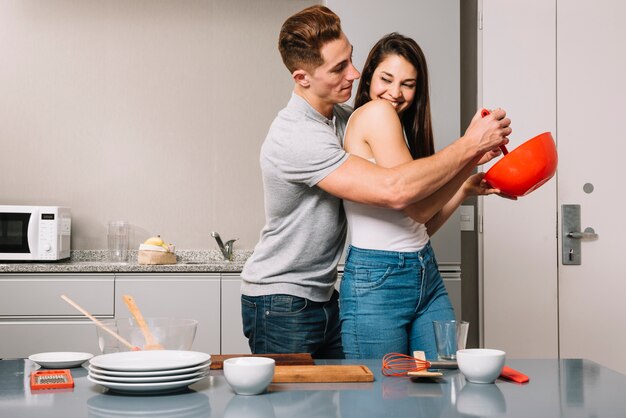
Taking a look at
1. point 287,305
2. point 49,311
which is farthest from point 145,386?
point 49,311

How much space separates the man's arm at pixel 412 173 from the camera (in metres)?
1.63

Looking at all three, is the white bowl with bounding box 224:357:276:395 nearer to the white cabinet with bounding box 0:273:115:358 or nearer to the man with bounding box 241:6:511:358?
the man with bounding box 241:6:511:358

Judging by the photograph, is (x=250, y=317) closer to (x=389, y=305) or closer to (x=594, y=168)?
(x=389, y=305)

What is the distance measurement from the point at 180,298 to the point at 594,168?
2002 mm

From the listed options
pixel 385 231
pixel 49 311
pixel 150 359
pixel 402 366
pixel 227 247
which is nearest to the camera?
pixel 150 359

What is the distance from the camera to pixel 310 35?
185 cm

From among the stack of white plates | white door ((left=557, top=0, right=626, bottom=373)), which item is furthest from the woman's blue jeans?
white door ((left=557, top=0, right=626, bottom=373))

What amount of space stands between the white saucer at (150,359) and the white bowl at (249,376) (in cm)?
7

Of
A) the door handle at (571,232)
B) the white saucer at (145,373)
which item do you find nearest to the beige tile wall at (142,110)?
the door handle at (571,232)

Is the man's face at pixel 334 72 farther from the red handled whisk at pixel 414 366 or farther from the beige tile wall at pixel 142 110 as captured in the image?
the beige tile wall at pixel 142 110

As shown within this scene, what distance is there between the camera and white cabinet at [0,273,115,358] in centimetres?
321

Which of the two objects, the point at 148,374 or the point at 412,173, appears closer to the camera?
the point at 148,374

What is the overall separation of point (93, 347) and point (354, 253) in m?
1.91

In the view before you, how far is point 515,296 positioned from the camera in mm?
3303
